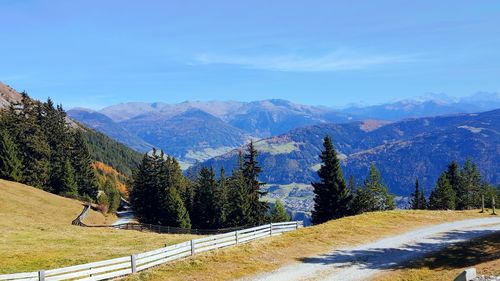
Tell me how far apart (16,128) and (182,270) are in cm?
9008

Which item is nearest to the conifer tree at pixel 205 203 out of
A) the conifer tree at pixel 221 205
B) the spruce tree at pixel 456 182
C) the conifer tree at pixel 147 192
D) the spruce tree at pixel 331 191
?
the conifer tree at pixel 221 205

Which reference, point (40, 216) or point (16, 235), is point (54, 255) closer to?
point (16, 235)

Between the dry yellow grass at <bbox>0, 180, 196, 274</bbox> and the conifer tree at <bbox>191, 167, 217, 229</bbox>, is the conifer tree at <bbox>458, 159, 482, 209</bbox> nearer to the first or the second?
the conifer tree at <bbox>191, 167, 217, 229</bbox>

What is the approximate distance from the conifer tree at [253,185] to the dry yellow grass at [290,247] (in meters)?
35.2

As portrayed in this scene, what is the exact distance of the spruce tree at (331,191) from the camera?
84.5 m

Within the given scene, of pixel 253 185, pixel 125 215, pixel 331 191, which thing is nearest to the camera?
pixel 331 191

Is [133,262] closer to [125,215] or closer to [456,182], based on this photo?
[125,215]

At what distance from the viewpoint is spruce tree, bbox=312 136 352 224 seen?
8450 centimetres

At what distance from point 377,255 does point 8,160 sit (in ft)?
275

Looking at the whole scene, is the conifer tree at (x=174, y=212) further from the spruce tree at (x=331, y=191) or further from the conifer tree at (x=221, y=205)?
the spruce tree at (x=331, y=191)

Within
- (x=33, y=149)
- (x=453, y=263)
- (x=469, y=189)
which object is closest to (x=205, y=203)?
(x=33, y=149)

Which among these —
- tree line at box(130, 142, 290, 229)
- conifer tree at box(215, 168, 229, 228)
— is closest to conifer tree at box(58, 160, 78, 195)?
tree line at box(130, 142, 290, 229)

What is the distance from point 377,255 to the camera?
1382 inches

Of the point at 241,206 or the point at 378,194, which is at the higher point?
the point at 378,194
